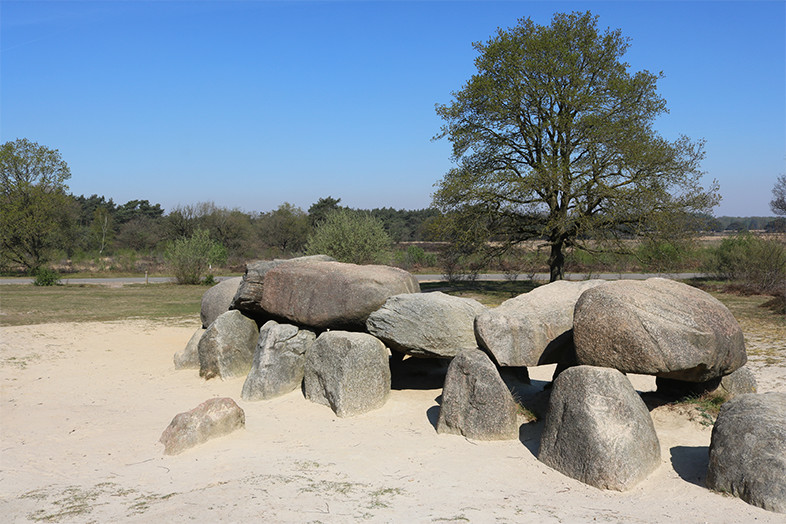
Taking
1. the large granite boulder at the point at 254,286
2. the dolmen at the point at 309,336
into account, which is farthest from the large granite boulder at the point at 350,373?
the large granite boulder at the point at 254,286

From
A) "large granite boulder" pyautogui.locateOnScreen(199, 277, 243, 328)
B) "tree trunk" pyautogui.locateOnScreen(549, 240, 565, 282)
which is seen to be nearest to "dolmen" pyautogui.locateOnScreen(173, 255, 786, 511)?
"large granite boulder" pyautogui.locateOnScreen(199, 277, 243, 328)

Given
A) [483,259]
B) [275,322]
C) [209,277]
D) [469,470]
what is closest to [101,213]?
[209,277]

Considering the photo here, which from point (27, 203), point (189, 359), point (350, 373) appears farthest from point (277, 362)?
point (27, 203)

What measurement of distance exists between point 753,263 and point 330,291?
22.0 meters

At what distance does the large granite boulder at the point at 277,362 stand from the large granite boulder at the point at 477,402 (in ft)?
9.38

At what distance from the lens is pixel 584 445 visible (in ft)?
19.2

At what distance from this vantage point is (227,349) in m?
10.2

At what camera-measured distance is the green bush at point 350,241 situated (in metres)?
24.2

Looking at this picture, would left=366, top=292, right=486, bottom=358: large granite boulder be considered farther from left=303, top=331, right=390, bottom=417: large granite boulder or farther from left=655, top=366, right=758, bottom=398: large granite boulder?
left=655, top=366, right=758, bottom=398: large granite boulder

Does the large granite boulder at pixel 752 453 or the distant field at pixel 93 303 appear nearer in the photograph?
the large granite boulder at pixel 752 453

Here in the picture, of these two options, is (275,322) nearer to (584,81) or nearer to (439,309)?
(439,309)

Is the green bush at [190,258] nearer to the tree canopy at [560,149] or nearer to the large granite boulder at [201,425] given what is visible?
the tree canopy at [560,149]

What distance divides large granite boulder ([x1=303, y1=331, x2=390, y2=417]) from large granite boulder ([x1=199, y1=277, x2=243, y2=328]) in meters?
4.06

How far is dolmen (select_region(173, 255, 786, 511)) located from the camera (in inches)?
227
